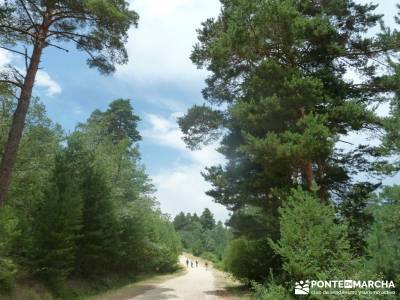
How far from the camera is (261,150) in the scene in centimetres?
1291

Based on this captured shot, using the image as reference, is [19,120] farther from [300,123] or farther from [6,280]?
[300,123]

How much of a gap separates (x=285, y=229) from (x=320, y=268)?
1401 mm

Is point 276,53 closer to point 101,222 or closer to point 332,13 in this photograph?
point 332,13

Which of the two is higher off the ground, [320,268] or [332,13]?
[332,13]

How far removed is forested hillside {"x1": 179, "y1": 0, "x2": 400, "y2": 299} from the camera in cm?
1062

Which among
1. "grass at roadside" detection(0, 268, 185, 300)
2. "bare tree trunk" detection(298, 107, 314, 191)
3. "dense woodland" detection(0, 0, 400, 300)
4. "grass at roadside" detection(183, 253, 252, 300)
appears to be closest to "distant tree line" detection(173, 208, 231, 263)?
"grass at roadside" detection(183, 253, 252, 300)

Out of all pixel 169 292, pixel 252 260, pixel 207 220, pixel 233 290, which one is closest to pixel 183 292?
pixel 169 292

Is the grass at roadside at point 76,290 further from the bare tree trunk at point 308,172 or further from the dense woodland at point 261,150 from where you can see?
the bare tree trunk at point 308,172

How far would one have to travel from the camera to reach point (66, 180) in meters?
17.9

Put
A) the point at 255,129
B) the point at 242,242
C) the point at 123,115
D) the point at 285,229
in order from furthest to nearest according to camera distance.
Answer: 1. the point at 123,115
2. the point at 242,242
3. the point at 255,129
4. the point at 285,229

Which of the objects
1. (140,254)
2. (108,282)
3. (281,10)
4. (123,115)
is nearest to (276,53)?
(281,10)

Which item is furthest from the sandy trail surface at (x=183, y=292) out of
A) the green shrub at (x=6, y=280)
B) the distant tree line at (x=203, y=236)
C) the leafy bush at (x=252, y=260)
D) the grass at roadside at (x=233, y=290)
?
the distant tree line at (x=203, y=236)

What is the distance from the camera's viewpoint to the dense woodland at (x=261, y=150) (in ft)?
34.6

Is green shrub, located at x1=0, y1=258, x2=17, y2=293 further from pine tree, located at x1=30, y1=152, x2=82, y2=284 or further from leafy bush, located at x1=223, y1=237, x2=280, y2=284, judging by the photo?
leafy bush, located at x1=223, y1=237, x2=280, y2=284
